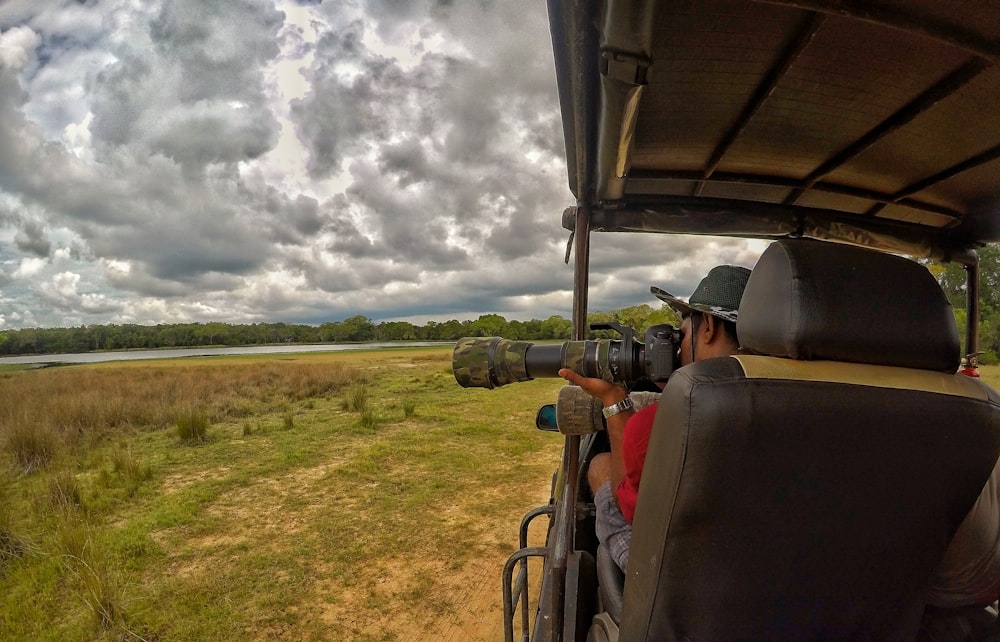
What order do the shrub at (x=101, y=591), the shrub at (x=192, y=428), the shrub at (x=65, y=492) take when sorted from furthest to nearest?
the shrub at (x=192, y=428)
the shrub at (x=65, y=492)
the shrub at (x=101, y=591)

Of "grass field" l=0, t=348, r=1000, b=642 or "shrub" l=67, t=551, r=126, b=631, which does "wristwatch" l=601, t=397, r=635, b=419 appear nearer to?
"grass field" l=0, t=348, r=1000, b=642

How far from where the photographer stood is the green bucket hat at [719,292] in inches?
59.2

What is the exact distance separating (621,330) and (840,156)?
1.36 metres

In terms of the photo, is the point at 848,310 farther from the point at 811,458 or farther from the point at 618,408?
the point at 618,408

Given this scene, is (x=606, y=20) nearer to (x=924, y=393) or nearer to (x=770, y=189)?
(x=924, y=393)

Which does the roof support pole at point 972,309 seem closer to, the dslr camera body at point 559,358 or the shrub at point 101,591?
the dslr camera body at point 559,358

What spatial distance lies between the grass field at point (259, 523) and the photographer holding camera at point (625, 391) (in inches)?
80.1

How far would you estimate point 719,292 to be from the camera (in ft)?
5.12

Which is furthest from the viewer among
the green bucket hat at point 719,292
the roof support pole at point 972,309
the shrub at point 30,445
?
the shrub at point 30,445

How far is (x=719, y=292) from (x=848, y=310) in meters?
0.65

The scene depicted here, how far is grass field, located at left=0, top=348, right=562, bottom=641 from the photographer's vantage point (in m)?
3.43

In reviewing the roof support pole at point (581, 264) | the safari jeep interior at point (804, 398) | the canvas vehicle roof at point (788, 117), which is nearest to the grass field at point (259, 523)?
the roof support pole at point (581, 264)

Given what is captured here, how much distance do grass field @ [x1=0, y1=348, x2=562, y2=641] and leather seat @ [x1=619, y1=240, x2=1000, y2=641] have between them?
9.02 feet

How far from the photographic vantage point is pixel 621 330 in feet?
5.55
